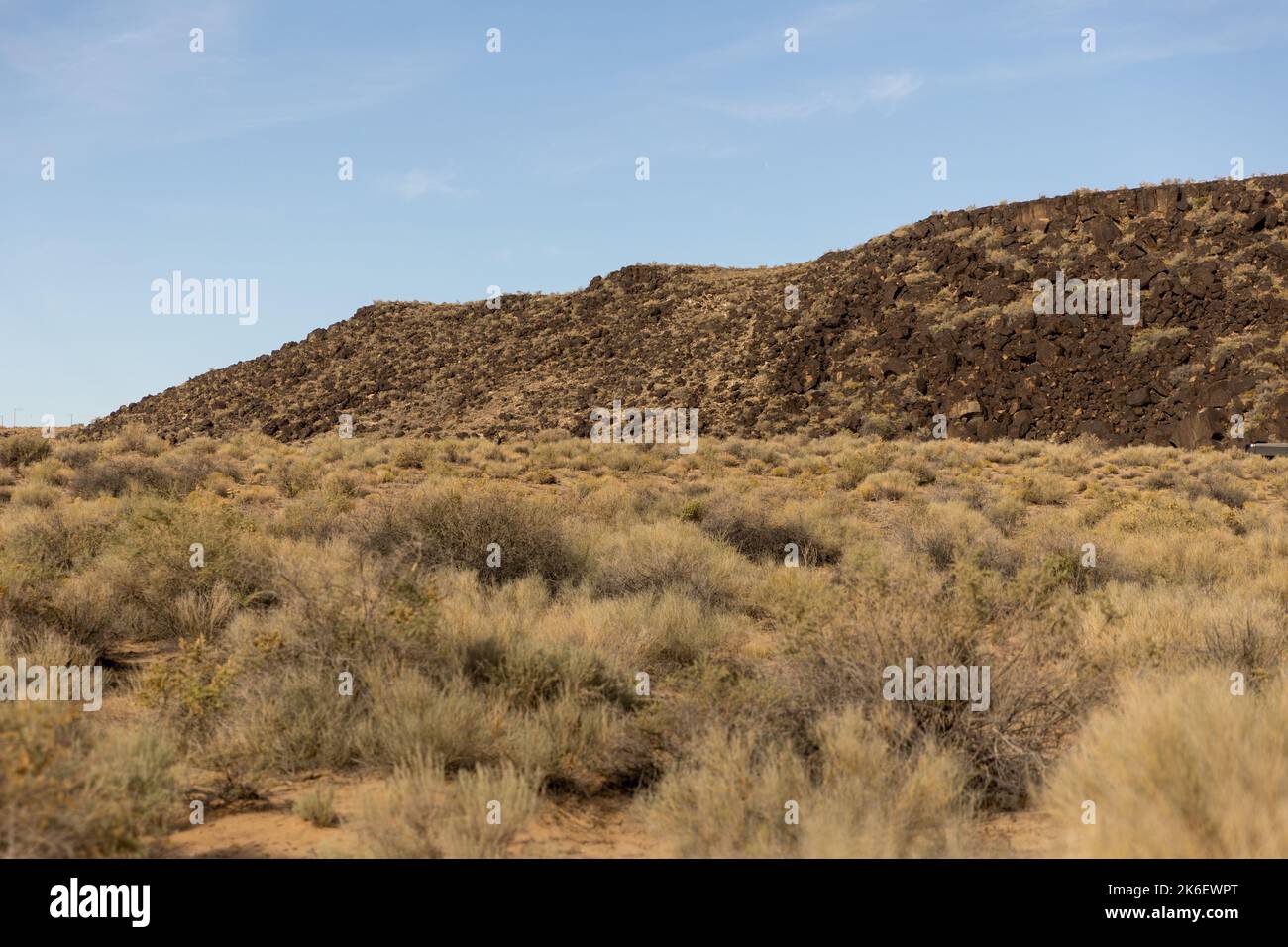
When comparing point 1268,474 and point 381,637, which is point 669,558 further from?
point 1268,474

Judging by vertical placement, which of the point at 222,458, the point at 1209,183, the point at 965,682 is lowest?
the point at 965,682

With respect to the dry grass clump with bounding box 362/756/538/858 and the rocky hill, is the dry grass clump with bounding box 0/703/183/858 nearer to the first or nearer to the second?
the dry grass clump with bounding box 362/756/538/858

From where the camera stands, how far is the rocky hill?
3953cm

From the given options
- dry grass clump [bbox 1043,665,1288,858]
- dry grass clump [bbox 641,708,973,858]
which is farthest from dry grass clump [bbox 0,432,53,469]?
dry grass clump [bbox 1043,665,1288,858]

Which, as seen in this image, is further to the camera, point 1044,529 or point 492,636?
point 1044,529

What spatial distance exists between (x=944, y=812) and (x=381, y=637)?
3.81m

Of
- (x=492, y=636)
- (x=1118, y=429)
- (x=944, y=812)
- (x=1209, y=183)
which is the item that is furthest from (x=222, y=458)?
(x=1209, y=183)

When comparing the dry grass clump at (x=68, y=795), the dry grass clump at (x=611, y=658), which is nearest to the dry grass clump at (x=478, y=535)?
the dry grass clump at (x=611, y=658)

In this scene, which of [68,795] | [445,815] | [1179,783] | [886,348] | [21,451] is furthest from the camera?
[886,348]

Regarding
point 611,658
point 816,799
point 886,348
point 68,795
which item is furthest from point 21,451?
point 886,348

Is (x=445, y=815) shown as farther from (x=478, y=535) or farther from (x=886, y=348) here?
(x=886, y=348)

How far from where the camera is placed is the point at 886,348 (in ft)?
156

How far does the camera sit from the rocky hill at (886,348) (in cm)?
3953

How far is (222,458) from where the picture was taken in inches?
944
